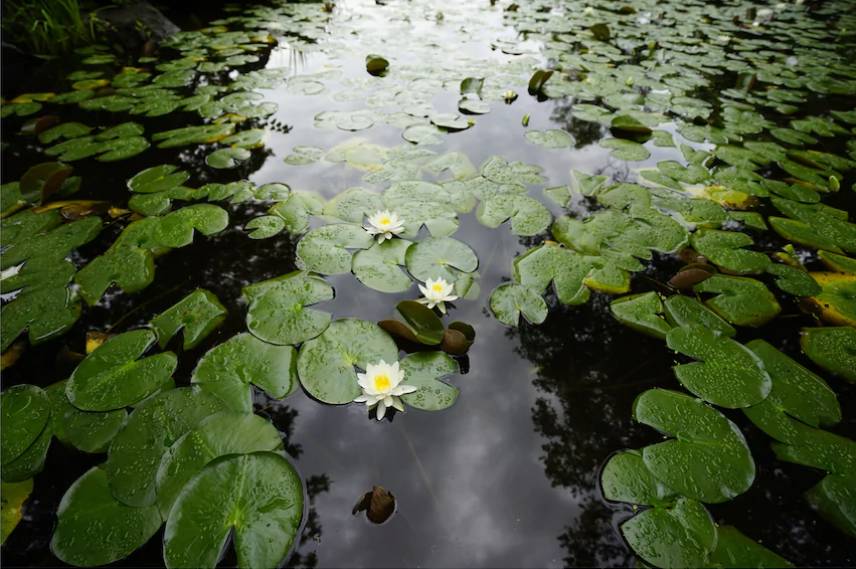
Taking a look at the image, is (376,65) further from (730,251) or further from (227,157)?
(730,251)

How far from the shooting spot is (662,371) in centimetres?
169

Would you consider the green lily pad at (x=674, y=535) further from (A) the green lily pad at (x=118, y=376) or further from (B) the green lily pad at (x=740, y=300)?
(A) the green lily pad at (x=118, y=376)

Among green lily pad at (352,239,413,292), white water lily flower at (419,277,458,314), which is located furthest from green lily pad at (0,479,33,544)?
white water lily flower at (419,277,458,314)

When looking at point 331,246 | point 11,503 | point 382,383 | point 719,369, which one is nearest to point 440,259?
point 331,246

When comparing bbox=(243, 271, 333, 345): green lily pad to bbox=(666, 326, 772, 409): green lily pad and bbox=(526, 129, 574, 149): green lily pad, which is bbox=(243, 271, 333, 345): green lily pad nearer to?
bbox=(666, 326, 772, 409): green lily pad

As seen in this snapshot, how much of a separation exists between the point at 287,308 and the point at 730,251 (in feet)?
7.68

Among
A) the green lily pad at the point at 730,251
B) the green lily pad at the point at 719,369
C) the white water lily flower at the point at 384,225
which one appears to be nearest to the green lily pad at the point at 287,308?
the white water lily flower at the point at 384,225

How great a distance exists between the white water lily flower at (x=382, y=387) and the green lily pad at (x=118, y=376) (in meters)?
0.73

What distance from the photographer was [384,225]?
7.20 feet

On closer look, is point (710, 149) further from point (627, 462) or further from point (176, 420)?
point (176, 420)

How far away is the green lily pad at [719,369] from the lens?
59.9 inches

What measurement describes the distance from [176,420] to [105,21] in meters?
6.67

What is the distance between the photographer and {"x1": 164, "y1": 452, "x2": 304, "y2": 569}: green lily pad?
3.63ft

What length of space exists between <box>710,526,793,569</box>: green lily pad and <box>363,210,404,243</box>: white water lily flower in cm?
176
